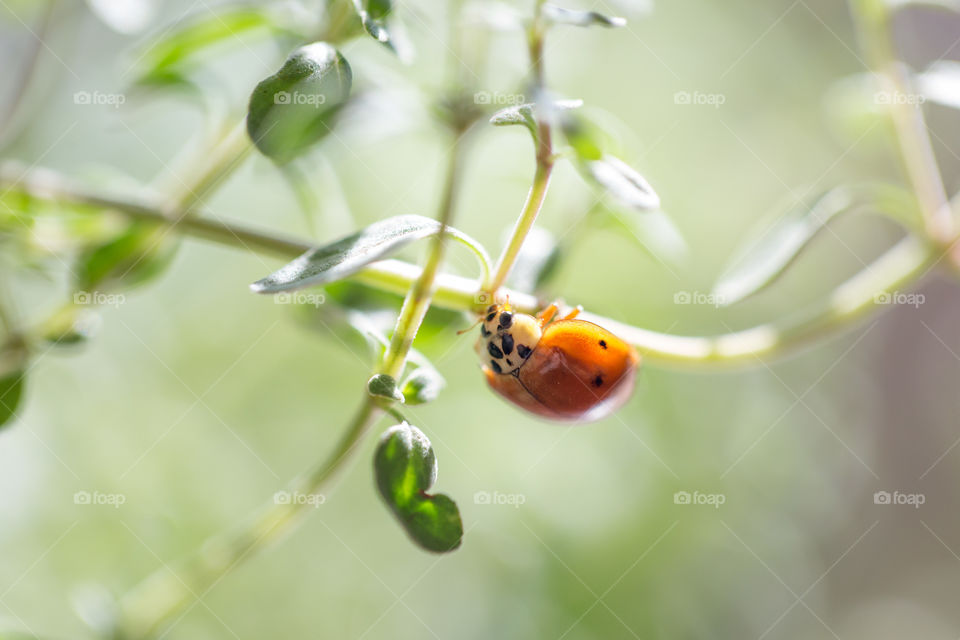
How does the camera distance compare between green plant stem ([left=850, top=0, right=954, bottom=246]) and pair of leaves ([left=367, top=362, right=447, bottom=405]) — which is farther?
green plant stem ([left=850, top=0, right=954, bottom=246])

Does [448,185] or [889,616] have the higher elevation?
[448,185]

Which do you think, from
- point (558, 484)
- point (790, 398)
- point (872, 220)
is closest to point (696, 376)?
point (790, 398)

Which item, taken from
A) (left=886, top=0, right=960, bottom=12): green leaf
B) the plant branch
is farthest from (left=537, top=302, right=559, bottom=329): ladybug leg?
(left=886, top=0, right=960, bottom=12): green leaf

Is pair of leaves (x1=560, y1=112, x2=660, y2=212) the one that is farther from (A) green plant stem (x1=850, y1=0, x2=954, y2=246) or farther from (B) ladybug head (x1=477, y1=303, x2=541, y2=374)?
(A) green plant stem (x1=850, y1=0, x2=954, y2=246)

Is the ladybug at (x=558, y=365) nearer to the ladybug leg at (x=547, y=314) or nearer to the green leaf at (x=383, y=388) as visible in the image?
the ladybug leg at (x=547, y=314)

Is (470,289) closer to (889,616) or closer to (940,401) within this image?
(889,616)

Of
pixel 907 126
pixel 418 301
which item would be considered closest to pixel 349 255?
pixel 418 301
